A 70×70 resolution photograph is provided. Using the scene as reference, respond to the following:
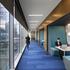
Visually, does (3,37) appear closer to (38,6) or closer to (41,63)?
(38,6)

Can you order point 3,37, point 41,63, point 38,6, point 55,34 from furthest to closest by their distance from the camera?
point 55,34 → point 41,63 → point 38,6 → point 3,37

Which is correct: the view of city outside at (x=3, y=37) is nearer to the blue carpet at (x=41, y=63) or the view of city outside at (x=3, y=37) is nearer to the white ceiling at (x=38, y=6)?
the white ceiling at (x=38, y=6)

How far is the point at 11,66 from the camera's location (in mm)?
6145

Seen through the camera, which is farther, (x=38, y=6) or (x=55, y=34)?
(x=55, y=34)

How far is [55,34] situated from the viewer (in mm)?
13562

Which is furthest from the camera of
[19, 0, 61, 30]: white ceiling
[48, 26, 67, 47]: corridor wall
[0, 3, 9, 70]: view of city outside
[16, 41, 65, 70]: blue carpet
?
[48, 26, 67, 47]: corridor wall

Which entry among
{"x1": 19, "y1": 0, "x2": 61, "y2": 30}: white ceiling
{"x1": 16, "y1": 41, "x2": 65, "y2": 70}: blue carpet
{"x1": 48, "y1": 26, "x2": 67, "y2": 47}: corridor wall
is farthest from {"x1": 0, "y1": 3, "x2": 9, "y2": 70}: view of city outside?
{"x1": 48, "y1": 26, "x2": 67, "y2": 47}: corridor wall

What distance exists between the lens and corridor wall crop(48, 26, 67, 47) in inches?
532

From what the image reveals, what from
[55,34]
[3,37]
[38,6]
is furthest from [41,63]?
[55,34]

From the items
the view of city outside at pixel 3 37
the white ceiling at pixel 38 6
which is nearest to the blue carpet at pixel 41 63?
the view of city outside at pixel 3 37

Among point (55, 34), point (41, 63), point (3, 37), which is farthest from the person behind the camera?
point (55, 34)

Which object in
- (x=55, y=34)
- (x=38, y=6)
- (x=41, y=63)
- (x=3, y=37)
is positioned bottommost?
(x=41, y=63)

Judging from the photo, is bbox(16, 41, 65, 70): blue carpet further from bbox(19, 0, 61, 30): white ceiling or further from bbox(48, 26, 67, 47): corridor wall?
bbox(48, 26, 67, 47): corridor wall

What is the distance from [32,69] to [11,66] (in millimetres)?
1356
